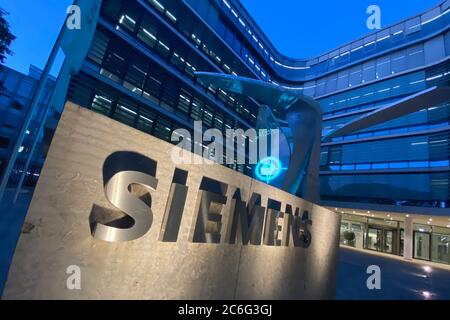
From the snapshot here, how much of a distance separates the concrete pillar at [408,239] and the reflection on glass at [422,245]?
1228 millimetres

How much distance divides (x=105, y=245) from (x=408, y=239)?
90.3 feet

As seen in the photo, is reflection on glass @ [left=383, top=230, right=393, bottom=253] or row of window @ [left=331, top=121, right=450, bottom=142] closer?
row of window @ [left=331, top=121, right=450, bottom=142]

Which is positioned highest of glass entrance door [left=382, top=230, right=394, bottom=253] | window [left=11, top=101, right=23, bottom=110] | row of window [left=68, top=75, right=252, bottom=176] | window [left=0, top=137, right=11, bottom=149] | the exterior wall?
window [left=11, top=101, right=23, bottom=110]

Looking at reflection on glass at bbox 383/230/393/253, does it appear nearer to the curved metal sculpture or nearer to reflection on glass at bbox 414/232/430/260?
reflection on glass at bbox 414/232/430/260

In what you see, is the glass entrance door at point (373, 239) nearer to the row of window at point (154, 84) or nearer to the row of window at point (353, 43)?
the row of window at point (154, 84)

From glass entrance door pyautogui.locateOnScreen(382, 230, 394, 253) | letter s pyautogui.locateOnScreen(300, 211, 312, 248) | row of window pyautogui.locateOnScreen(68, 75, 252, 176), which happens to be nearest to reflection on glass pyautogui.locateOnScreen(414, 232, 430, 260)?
glass entrance door pyautogui.locateOnScreen(382, 230, 394, 253)

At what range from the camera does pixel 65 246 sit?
1993 mm

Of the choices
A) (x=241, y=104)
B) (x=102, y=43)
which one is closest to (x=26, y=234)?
(x=102, y=43)

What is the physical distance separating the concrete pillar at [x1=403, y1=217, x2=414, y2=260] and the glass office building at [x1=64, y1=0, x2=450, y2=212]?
319 cm

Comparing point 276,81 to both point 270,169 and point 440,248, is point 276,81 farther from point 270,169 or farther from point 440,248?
point 270,169

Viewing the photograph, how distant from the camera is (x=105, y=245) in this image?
219 cm

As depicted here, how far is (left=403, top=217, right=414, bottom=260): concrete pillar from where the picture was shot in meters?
21.8

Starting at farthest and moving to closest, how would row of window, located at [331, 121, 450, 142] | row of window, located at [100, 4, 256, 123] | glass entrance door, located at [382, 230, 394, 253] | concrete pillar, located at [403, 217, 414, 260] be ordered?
glass entrance door, located at [382, 230, 394, 253], concrete pillar, located at [403, 217, 414, 260], row of window, located at [331, 121, 450, 142], row of window, located at [100, 4, 256, 123]

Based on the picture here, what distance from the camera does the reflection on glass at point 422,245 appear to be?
74.5ft
